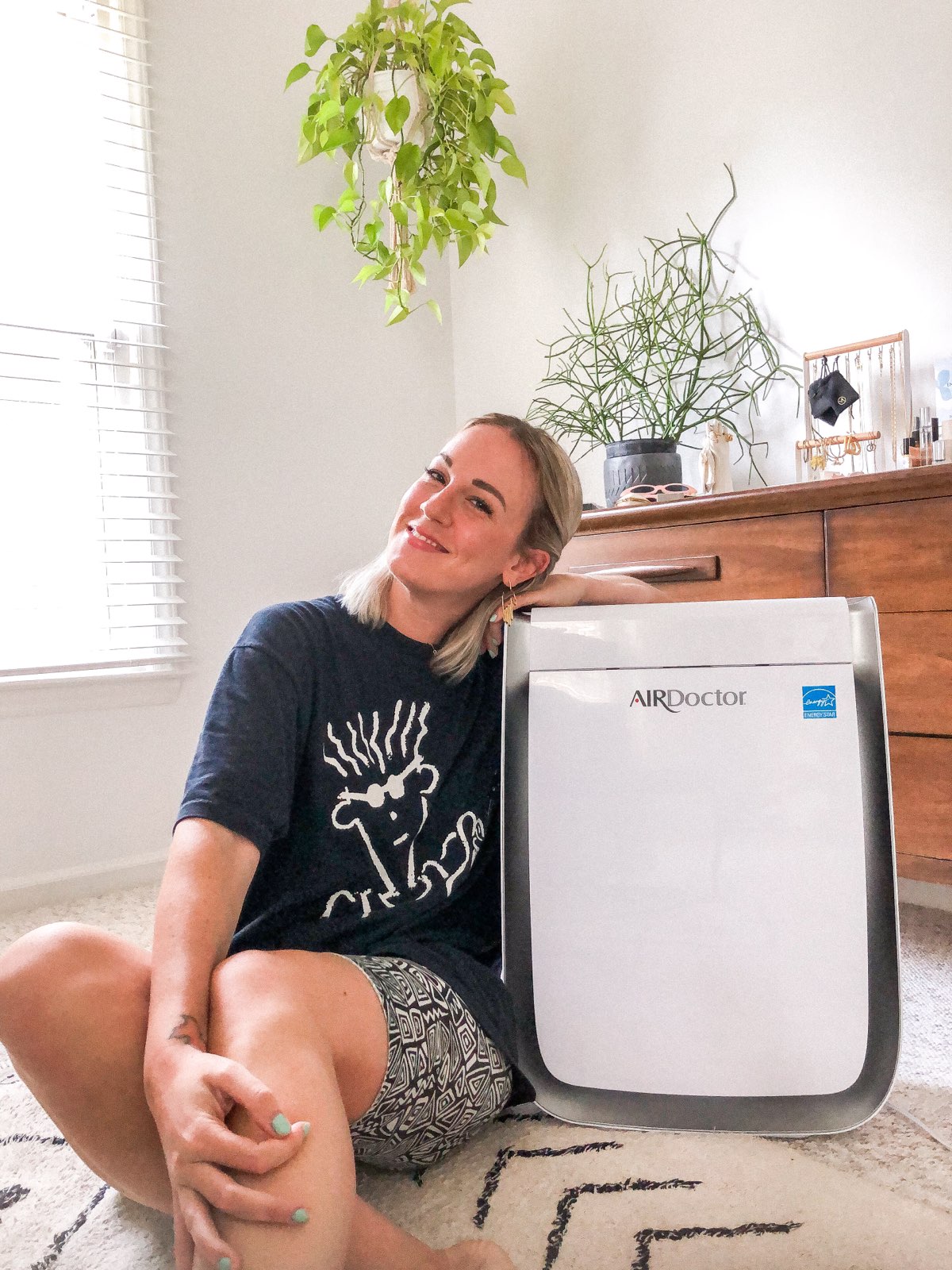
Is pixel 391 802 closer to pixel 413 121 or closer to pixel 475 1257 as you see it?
pixel 475 1257

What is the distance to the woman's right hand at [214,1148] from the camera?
0.68 m

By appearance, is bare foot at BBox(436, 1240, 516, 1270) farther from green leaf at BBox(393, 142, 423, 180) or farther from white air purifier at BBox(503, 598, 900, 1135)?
green leaf at BBox(393, 142, 423, 180)

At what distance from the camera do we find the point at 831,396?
1.86 m

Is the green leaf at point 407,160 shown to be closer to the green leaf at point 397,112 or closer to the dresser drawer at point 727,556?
the green leaf at point 397,112

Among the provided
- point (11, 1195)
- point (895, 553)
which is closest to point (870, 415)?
point (895, 553)

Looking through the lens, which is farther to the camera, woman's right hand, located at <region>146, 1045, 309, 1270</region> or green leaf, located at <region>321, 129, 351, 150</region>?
green leaf, located at <region>321, 129, 351, 150</region>

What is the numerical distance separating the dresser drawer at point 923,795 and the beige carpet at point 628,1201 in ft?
1.24

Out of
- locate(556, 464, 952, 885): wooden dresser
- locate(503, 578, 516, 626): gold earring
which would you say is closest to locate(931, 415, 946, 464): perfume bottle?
locate(556, 464, 952, 885): wooden dresser

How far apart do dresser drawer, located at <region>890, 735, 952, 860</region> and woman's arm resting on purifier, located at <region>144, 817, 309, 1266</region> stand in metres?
0.96

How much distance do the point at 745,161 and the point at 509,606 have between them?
1.48m

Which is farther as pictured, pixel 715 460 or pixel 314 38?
pixel 314 38

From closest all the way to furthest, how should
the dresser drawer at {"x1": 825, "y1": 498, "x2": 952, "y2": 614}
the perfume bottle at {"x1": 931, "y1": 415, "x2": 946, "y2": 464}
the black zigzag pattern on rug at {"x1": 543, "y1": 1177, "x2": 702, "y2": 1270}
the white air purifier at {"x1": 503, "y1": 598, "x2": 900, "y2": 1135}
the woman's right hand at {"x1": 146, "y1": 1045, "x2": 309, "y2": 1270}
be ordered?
the woman's right hand at {"x1": 146, "y1": 1045, "x2": 309, "y2": 1270}, the black zigzag pattern on rug at {"x1": 543, "y1": 1177, "x2": 702, "y2": 1270}, the white air purifier at {"x1": 503, "y1": 598, "x2": 900, "y2": 1135}, the dresser drawer at {"x1": 825, "y1": 498, "x2": 952, "y2": 614}, the perfume bottle at {"x1": 931, "y1": 415, "x2": 946, "y2": 464}

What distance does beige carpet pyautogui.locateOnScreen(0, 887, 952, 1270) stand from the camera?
903 millimetres

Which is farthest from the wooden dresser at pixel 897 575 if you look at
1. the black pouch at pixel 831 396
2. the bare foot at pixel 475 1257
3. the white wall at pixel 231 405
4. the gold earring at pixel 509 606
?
the white wall at pixel 231 405
